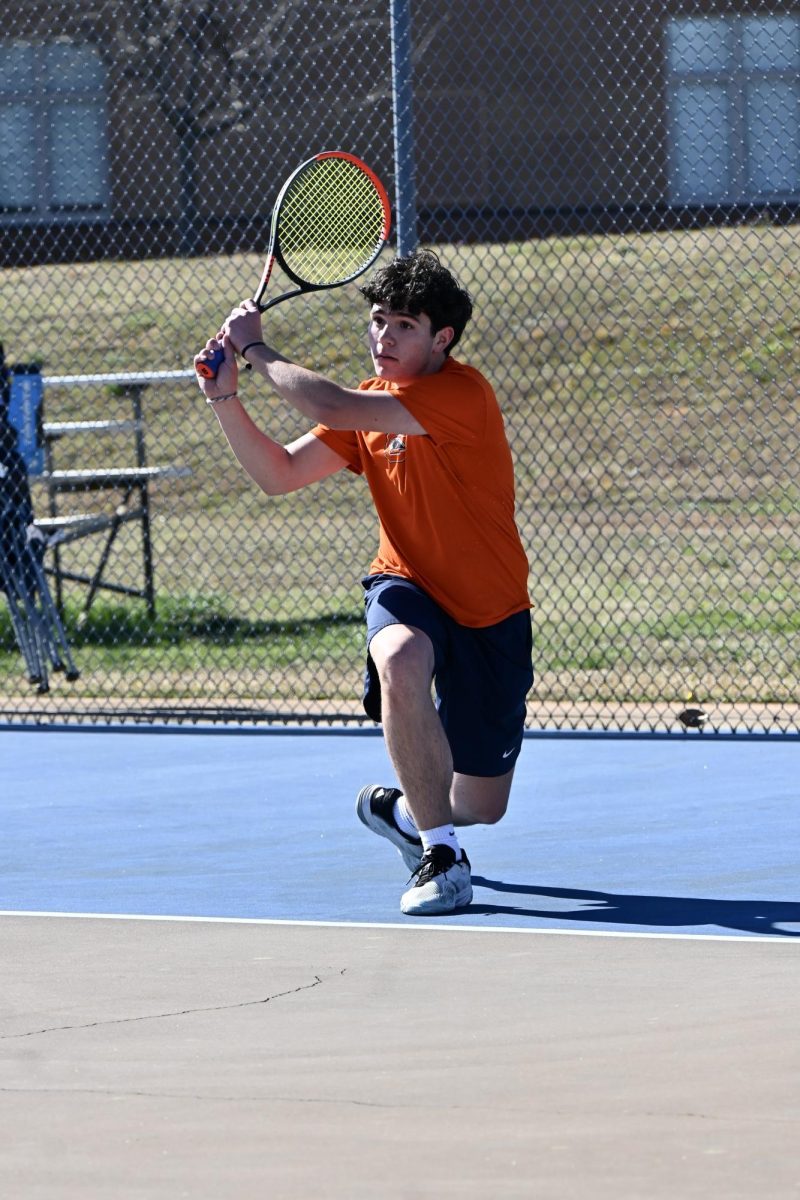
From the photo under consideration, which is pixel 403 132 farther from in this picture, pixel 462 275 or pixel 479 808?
pixel 462 275

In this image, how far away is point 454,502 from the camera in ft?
18.5

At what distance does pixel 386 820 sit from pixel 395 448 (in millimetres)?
994

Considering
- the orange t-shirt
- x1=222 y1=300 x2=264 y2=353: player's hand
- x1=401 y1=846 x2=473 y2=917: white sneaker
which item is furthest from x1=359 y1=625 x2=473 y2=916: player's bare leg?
x1=222 y1=300 x2=264 y2=353: player's hand

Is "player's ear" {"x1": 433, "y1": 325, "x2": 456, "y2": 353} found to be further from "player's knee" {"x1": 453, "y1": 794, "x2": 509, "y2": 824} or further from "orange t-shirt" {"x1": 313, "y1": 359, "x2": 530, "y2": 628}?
"player's knee" {"x1": 453, "y1": 794, "x2": 509, "y2": 824}

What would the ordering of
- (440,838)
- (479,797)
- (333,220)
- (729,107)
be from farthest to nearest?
(729,107)
(333,220)
(479,797)
(440,838)

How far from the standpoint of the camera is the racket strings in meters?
6.32

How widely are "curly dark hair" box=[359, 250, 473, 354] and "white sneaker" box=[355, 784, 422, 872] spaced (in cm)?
125

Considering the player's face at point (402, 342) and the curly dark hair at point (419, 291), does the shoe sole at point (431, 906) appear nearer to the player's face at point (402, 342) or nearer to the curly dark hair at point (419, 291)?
the player's face at point (402, 342)

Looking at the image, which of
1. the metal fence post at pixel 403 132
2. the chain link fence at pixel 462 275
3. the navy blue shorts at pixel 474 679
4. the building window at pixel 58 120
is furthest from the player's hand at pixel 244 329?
the building window at pixel 58 120

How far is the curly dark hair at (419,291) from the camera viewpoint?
562cm

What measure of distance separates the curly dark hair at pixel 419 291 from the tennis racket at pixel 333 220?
0.60m

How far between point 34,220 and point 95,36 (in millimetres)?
2276

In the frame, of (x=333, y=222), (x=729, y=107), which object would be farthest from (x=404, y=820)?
(x=729, y=107)

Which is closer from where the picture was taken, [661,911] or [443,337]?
[661,911]
